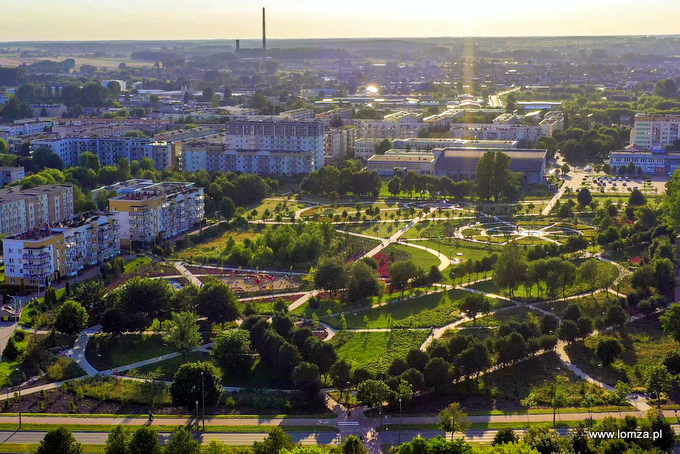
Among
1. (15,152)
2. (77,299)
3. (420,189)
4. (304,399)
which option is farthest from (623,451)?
(15,152)

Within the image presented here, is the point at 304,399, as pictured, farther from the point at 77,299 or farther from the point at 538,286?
the point at 538,286

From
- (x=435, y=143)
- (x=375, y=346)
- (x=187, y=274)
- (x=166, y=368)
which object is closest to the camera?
(x=166, y=368)

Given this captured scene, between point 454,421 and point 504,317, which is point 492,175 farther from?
point 454,421

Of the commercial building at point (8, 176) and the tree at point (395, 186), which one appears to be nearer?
the commercial building at point (8, 176)

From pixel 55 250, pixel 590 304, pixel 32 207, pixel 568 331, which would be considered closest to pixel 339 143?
pixel 32 207

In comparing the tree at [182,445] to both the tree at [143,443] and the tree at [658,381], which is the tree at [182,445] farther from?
the tree at [658,381]

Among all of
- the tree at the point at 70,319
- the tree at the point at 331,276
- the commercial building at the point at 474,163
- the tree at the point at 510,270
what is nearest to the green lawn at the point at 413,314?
the tree at the point at 510,270
